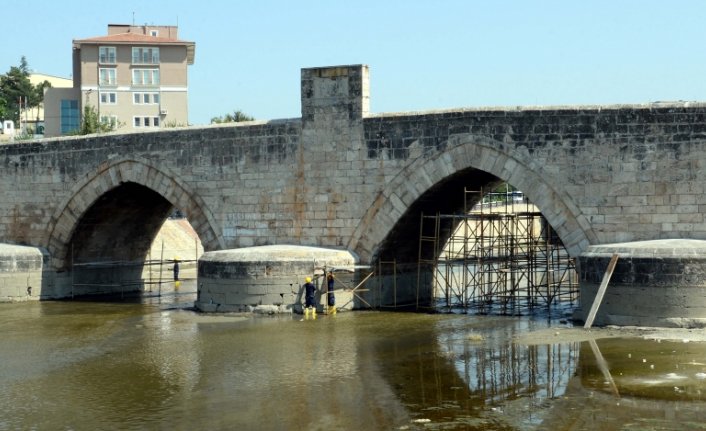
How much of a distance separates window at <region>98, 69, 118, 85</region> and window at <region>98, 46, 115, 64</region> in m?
0.52

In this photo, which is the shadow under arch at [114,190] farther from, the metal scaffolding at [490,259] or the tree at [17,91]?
the tree at [17,91]

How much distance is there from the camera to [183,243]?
40.9 meters

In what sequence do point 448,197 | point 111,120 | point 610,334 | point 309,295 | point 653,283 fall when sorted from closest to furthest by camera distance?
point 610,334 < point 653,283 < point 309,295 < point 448,197 < point 111,120

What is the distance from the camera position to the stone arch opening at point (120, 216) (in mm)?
24994

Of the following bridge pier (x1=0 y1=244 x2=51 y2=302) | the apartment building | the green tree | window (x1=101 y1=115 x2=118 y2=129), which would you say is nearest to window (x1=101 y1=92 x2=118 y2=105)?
the apartment building

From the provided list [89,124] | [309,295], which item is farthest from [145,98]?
[309,295]

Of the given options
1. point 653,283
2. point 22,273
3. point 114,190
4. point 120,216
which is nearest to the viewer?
point 653,283

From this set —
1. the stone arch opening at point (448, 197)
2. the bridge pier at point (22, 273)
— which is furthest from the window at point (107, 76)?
the stone arch opening at point (448, 197)

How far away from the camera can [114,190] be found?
86.6 feet

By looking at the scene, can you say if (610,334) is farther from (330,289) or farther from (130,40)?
(130,40)

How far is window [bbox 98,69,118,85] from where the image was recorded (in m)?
59.3

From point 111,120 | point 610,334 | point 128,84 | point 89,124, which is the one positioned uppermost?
point 128,84

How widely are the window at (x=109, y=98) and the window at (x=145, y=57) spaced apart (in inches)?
91.4

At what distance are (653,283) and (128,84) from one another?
1819 inches
